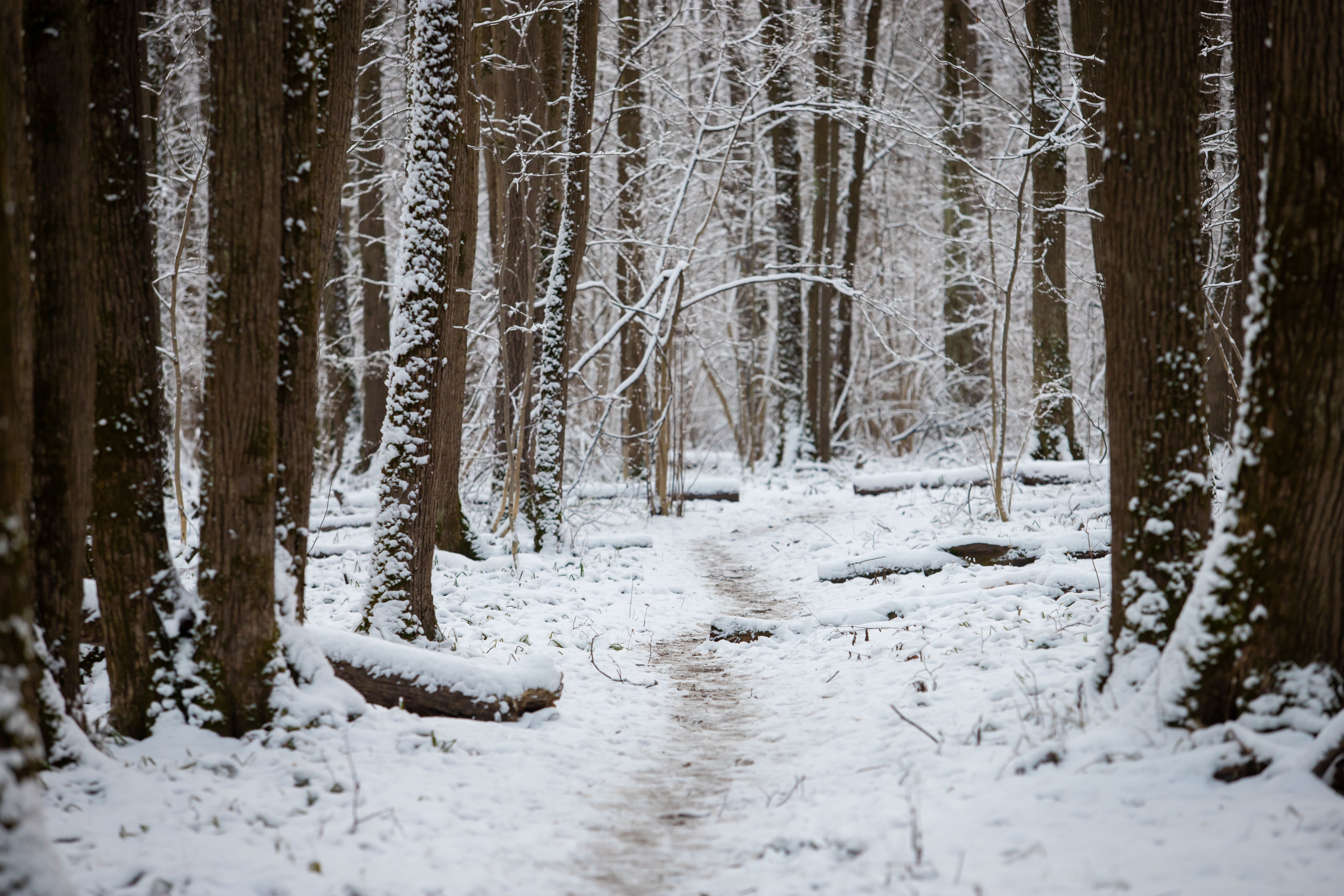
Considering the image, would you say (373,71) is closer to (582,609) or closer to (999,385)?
(582,609)

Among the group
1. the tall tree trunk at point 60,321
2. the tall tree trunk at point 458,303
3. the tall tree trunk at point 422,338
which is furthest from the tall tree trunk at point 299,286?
the tall tree trunk at point 458,303

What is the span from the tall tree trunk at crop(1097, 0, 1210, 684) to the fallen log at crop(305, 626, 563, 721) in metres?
3.31

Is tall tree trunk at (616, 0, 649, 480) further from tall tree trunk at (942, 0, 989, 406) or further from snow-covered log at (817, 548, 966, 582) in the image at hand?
tall tree trunk at (942, 0, 989, 406)

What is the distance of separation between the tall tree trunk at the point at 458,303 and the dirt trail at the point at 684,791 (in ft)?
7.69

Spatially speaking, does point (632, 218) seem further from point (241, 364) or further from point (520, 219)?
point (241, 364)

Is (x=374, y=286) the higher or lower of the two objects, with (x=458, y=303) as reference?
higher

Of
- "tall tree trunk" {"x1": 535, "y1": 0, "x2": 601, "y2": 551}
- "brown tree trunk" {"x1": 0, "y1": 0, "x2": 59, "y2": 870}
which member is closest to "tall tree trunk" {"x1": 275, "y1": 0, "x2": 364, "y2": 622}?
"brown tree trunk" {"x1": 0, "y1": 0, "x2": 59, "y2": 870}

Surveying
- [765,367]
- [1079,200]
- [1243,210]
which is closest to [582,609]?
[1243,210]

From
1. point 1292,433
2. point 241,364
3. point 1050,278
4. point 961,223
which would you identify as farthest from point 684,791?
point 961,223

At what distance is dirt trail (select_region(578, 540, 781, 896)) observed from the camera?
339 centimetres

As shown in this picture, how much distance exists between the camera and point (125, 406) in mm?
4047

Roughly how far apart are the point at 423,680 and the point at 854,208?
49.9 feet

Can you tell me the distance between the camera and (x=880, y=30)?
68.2 feet

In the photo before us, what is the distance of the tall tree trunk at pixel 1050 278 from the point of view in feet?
39.8
